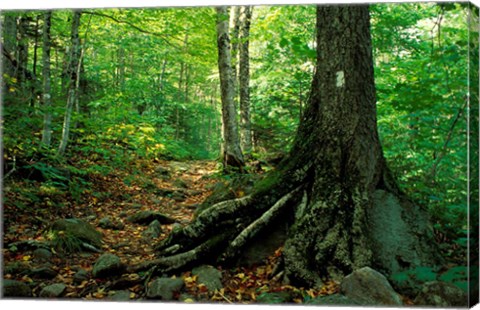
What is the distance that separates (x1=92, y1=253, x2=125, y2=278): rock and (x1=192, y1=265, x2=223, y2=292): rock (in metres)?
0.63

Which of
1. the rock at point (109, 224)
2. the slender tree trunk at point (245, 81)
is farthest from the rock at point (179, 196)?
the slender tree trunk at point (245, 81)

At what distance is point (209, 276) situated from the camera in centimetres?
297

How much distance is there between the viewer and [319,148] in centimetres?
304

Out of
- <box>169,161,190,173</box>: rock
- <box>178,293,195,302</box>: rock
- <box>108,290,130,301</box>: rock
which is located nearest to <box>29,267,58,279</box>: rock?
<box>108,290,130,301</box>: rock

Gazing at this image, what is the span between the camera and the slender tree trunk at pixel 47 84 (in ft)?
13.2

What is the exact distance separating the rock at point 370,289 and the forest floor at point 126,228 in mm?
140

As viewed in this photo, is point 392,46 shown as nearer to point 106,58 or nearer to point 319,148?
point 319,148

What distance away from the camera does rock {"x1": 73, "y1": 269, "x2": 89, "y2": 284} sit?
121 inches

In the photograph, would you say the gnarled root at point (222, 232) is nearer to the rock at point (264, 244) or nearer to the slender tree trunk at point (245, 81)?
the rock at point (264, 244)

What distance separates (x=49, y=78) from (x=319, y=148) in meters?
3.80

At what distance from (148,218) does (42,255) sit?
1045 millimetres

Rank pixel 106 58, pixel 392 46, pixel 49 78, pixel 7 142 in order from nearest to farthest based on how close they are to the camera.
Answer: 1. pixel 392 46
2. pixel 7 142
3. pixel 106 58
4. pixel 49 78

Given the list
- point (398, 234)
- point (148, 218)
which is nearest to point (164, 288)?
point (148, 218)

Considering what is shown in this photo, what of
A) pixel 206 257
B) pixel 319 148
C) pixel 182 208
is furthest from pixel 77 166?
pixel 319 148
